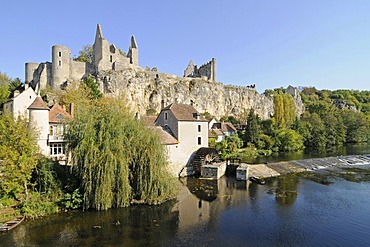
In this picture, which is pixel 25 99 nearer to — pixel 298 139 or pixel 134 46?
pixel 134 46

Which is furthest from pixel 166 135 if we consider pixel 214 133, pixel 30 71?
pixel 30 71

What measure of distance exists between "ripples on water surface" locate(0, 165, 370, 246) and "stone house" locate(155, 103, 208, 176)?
5820 millimetres

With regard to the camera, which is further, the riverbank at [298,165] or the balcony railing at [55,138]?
the riverbank at [298,165]

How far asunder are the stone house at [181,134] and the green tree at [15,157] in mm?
13562

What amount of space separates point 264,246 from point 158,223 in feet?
22.7

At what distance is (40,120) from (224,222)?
60.2ft

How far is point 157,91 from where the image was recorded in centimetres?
6862

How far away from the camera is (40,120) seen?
22719 mm

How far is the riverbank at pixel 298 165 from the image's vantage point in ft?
104

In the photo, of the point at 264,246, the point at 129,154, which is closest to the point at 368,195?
the point at 264,246

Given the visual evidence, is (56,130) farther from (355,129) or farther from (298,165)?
(355,129)

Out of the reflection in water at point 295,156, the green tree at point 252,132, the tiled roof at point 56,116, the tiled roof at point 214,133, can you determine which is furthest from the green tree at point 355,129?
the tiled roof at point 56,116

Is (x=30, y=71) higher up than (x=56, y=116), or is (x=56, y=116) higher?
(x=30, y=71)

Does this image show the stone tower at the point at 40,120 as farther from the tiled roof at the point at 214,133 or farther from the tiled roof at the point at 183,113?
the tiled roof at the point at 214,133
